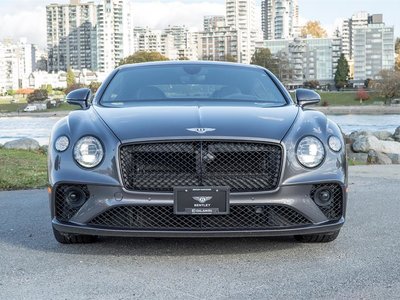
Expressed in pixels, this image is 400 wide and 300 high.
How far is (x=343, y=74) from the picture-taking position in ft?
517

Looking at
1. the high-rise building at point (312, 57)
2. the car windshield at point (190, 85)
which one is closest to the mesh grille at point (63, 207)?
the car windshield at point (190, 85)

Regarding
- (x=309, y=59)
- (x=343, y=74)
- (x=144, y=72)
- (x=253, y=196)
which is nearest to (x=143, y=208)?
(x=253, y=196)

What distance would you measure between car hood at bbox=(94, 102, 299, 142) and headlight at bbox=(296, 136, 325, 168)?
0.14 metres

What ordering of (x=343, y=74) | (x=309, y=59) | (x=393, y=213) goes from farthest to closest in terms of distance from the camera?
(x=309, y=59) < (x=343, y=74) < (x=393, y=213)

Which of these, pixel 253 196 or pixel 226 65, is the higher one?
pixel 226 65

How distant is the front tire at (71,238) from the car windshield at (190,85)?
41.4 inches

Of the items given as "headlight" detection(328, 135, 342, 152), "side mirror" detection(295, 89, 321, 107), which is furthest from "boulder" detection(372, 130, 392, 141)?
"headlight" detection(328, 135, 342, 152)

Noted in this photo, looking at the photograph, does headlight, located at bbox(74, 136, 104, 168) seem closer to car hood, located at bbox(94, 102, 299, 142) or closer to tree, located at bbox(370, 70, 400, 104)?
car hood, located at bbox(94, 102, 299, 142)

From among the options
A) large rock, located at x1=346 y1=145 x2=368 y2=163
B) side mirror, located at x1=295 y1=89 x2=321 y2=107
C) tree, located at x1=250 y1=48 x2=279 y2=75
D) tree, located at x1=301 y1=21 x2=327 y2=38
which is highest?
tree, located at x1=301 y1=21 x2=327 y2=38

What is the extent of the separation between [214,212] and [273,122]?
31.2 inches

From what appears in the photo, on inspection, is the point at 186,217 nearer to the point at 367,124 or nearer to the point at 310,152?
the point at 310,152

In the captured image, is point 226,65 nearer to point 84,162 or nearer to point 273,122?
point 273,122

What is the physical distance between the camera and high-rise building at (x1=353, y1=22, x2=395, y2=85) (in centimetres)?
17562

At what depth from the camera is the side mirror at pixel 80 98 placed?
19.1 ft
